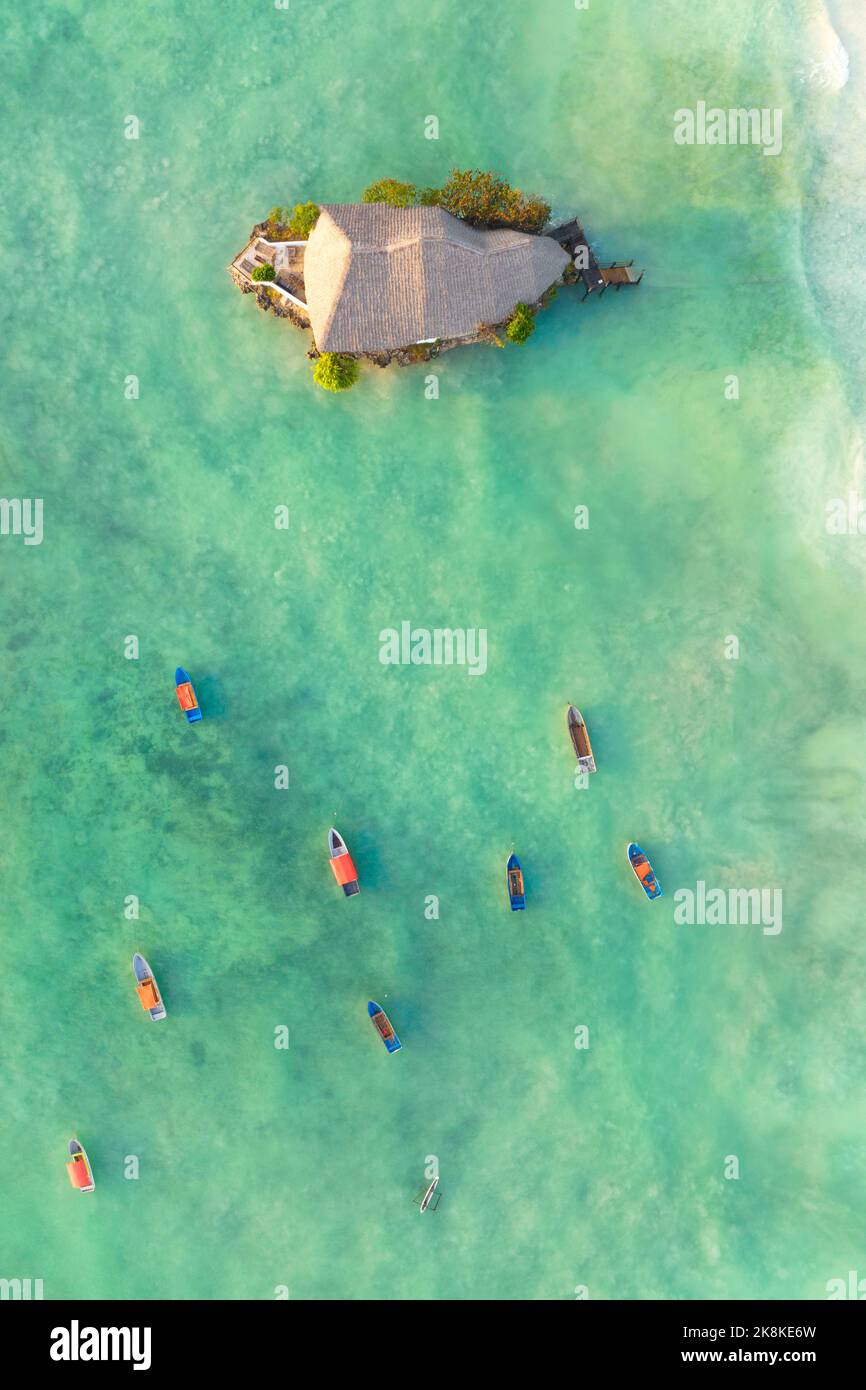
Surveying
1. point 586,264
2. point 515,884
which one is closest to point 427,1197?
point 515,884

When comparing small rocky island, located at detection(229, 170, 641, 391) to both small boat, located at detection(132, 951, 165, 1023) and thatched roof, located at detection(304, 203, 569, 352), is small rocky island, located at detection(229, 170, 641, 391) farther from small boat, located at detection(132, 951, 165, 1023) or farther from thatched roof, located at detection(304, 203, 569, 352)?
small boat, located at detection(132, 951, 165, 1023)

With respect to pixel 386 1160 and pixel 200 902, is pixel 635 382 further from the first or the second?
pixel 386 1160

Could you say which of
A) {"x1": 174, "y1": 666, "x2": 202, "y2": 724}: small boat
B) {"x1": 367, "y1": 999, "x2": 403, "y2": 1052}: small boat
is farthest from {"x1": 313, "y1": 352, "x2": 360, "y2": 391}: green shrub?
{"x1": 367, "y1": 999, "x2": 403, "y2": 1052}: small boat

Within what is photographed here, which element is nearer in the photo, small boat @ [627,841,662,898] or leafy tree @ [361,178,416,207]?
leafy tree @ [361,178,416,207]

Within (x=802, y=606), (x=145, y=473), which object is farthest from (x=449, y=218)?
(x=802, y=606)

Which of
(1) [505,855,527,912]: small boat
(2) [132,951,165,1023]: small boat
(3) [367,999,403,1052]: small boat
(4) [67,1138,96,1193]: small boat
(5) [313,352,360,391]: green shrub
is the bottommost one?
(4) [67,1138,96,1193]: small boat

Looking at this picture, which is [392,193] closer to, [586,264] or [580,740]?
[586,264]
